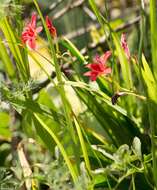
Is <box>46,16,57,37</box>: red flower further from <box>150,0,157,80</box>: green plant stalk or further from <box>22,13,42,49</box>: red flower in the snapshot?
<box>150,0,157,80</box>: green plant stalk

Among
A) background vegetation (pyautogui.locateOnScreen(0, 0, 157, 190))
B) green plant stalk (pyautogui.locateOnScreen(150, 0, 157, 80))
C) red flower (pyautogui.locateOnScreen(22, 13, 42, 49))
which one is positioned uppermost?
red flower (pyautogui.locateOnScreen(22, 13, 42, 49))

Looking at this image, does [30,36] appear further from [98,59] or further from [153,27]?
[153,27]

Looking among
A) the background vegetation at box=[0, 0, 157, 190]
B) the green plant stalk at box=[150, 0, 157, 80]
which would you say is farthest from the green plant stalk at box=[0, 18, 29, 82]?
the green plant stalk at box=[150, 0, 157, 80]

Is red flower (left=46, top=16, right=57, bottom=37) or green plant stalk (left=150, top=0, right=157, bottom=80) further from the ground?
red flower (left=46, top=16, right=57, bottom=37)

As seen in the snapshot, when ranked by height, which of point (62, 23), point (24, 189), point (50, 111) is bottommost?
point (24, 189)

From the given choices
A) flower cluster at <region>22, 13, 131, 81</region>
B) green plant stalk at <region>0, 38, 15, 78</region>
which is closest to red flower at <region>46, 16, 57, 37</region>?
flower cluster at <region>22, 13, 131, 81</region>

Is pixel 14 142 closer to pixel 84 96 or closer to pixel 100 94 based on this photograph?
pixel 84 96

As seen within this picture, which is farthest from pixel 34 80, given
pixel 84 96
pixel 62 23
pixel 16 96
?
pixel 62 23

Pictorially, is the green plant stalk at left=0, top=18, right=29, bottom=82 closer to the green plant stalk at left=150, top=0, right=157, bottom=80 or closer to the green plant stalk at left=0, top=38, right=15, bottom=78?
the green plant stalk at left=0, top=38, right=15, bottom=78

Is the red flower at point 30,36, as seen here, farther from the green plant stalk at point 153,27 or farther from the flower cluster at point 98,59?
the green plant stalk at point 153,27

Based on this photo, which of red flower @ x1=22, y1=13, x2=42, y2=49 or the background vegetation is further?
red flower @ x1=22, y1=13, x2=42, y2=49

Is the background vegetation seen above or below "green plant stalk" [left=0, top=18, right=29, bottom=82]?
below
